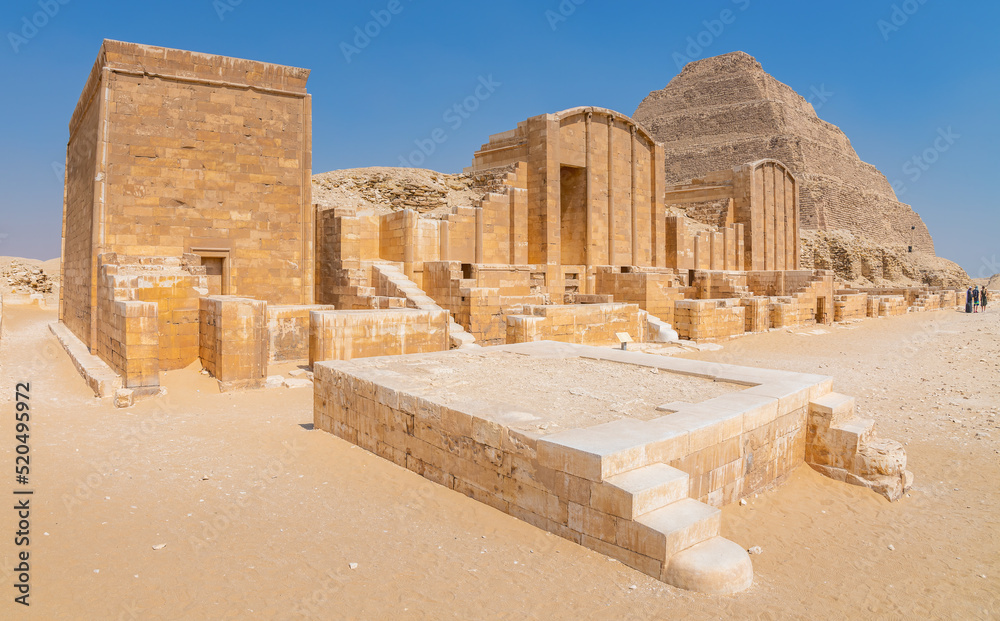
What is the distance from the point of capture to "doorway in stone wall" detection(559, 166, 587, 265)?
59.3 feet

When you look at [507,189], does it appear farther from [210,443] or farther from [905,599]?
[905,599]

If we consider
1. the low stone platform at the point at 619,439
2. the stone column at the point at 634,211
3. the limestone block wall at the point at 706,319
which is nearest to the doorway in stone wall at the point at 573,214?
the stone column at the point at 634,211

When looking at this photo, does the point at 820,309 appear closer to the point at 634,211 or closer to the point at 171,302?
the point at 634,211

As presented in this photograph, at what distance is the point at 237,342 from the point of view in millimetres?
7691

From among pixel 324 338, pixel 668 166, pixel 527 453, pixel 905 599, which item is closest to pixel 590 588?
pixel 527 453

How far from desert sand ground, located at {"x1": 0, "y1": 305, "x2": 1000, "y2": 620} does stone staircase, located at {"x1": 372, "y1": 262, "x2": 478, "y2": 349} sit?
11.4 feet

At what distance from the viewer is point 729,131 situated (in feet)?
182

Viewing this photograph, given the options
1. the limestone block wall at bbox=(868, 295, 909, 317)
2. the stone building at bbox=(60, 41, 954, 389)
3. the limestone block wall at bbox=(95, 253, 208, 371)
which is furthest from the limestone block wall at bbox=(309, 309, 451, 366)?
the limestone block wall at bbox=(868, 295, 909, 317)

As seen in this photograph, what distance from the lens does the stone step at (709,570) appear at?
114 inches

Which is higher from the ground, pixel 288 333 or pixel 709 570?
pixel 288 333

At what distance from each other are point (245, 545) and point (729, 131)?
60.2 m

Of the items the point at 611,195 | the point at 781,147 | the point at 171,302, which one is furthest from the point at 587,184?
the point at 781,147

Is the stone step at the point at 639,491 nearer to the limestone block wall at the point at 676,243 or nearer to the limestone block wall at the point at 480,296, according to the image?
the limestone block wall at the point at 480,296

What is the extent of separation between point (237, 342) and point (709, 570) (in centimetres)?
669
